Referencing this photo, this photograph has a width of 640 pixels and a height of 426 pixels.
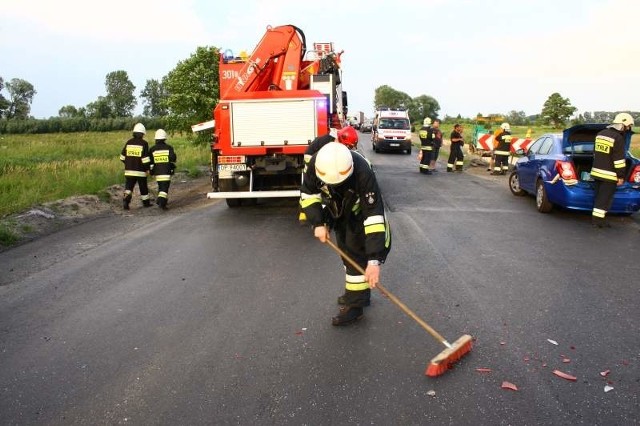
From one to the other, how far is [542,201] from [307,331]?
6606mm

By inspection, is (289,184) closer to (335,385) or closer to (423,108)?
(335,385)

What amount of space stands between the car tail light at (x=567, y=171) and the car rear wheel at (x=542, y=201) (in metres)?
0.53

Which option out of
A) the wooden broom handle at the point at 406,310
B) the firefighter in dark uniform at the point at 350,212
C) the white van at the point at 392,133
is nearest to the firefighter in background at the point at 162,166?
the firefighter in dark uniform at the point at 350,212

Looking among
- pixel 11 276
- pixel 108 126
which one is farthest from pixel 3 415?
pixel 108 126

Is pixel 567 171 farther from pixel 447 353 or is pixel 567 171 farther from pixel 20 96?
pixel 20 96

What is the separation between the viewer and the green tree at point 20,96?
94.6 meters

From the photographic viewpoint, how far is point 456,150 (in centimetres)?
1661

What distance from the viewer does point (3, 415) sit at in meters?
3.04

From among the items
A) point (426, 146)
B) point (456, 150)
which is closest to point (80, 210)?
point (426, 146)

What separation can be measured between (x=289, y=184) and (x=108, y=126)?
65067 millimetres

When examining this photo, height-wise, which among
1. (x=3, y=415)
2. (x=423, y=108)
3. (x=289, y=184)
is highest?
(x=423, y=108)

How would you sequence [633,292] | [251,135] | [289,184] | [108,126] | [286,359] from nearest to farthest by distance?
[286,359], [633,292], [251,135], [289,184], [108,126]

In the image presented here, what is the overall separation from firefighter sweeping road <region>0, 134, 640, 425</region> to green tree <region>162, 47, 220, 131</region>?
38.3 ft

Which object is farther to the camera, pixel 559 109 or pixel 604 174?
pixel 559 109
